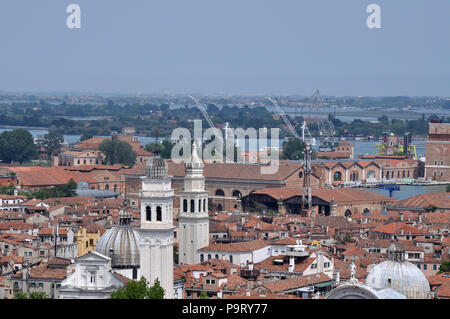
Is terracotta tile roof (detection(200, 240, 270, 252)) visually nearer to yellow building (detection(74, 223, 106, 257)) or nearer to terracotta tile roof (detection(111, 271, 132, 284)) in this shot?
yellow building (detection(74, 223, 106, 257))

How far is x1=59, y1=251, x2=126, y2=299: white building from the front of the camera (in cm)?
1538

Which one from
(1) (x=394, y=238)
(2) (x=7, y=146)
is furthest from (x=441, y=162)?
(1) (x=394, y=238)

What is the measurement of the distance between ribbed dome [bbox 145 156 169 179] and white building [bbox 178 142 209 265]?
408 cm

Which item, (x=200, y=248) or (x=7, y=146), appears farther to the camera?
(x=7, y=146)

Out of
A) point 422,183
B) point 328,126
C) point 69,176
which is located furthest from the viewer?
point 328,126

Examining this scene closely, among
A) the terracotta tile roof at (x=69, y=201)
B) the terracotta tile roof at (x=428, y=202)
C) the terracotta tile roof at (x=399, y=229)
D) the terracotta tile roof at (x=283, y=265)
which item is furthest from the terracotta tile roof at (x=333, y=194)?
the terracotta tile roof at (x=283, y=265)

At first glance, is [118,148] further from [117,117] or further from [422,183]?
[117,117]

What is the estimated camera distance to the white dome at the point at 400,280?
44.5ft

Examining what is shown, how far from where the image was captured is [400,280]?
13.6 meters

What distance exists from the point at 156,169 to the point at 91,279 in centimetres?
205

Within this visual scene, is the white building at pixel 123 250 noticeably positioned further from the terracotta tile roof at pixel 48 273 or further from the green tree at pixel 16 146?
the green tree at pixel 16 146

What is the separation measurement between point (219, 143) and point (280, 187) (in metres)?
18.0

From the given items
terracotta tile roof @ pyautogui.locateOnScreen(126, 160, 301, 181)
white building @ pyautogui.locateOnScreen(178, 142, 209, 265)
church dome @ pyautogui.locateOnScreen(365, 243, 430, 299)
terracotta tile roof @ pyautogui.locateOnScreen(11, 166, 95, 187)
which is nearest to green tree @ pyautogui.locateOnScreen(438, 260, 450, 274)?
white building @ pyautogui.locateOnScreen(178, 142, 209, 265)

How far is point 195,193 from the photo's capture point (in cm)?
2153
